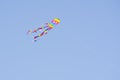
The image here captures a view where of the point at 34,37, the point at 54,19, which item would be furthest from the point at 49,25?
the point at 34,37

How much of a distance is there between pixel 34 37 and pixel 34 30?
553 millimetres

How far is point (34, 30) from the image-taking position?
13.6m

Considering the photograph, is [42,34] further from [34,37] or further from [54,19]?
[54,19]

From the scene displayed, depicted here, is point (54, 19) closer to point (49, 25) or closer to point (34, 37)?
point (49, 25)

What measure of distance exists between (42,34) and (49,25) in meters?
0.90

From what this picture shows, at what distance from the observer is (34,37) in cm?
1369

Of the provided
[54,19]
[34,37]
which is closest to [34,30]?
[34,37]

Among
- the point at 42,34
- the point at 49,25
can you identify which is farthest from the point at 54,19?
the point at 42,34

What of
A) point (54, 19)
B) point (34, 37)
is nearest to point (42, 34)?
point (34, 37)

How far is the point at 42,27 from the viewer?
13.2m

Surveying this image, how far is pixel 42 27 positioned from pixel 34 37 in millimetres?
1135

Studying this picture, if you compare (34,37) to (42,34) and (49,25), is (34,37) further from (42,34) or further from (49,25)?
(49,25)

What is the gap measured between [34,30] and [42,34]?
69 cm

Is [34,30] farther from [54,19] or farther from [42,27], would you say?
[54,19]
